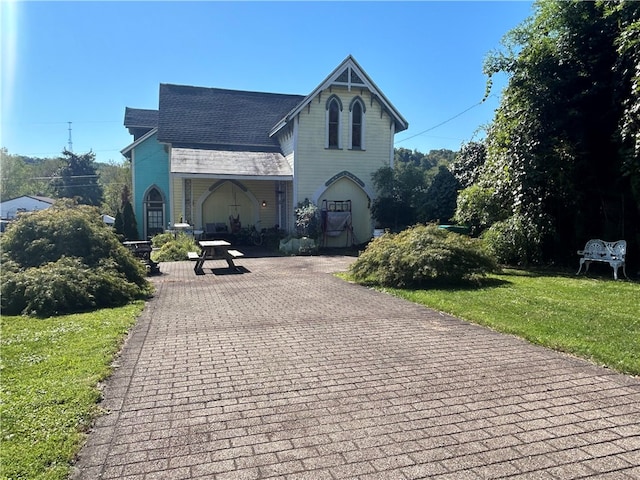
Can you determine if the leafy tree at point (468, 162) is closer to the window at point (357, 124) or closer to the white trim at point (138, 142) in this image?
the window at point (357, 124)

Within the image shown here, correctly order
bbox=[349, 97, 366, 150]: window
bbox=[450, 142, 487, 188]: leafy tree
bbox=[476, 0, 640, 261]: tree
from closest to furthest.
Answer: bbox=[476, 0, 640, 261]: tree → bbox=[450, 142, 487, 188]: leafy tree → bbox=[349, 97, 366, 150]: window

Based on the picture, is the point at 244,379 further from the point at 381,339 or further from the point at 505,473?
the point at 505,473

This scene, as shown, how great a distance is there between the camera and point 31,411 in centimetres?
385

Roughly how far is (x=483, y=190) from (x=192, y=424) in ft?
42.9

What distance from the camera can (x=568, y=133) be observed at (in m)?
12.8

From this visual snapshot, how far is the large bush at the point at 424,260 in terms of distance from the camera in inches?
408

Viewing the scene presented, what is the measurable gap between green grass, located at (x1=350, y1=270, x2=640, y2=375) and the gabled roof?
41.6 ft

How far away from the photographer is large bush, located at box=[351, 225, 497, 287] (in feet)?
34.0

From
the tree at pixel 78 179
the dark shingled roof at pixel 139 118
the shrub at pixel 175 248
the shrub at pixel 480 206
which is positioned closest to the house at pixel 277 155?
the shrub at pixel 175 248

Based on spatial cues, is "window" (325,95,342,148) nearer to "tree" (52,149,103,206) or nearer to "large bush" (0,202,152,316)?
"large bush" (0,202,152,316)

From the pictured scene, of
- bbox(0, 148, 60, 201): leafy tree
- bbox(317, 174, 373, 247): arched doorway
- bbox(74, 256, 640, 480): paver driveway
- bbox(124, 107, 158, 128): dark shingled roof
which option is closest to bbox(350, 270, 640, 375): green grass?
bbox(74, 256, 640, 480): paver driveway

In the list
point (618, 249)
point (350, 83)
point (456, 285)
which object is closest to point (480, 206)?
point (618, 249)

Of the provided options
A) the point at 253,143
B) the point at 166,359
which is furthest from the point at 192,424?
the point at 253,143

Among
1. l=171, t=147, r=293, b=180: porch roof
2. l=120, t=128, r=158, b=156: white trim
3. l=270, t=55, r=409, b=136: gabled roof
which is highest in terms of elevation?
l=270, t=55, r=409, b=136: gabled roof
